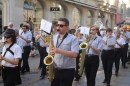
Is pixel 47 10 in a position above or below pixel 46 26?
above

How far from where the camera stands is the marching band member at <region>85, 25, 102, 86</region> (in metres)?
5.94

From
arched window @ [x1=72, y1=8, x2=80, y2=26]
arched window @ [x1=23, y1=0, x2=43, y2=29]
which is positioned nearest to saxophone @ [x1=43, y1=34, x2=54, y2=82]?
arched window @ [x1=23, y1=0, x2=43, y2=29]

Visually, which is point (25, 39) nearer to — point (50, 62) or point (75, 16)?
point (50, 62)

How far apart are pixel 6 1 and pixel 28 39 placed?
718 cm

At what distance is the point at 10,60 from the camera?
14.5 ft

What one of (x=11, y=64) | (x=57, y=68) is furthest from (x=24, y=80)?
(x=57, y=68)

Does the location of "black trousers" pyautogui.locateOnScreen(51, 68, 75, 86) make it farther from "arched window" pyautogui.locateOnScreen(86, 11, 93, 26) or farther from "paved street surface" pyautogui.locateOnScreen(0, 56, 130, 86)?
"arched window" pyautogui.locateOnScreen(86, 11, 93, 26)

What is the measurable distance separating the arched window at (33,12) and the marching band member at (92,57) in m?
11.5

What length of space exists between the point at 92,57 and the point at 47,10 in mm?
14098

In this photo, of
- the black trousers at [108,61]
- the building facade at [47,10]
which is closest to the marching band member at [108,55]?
the black trousers at [108,61]

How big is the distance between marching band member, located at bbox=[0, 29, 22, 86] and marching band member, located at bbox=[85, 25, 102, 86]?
214 cm

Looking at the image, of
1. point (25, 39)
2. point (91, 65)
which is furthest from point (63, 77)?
point (25, 39)

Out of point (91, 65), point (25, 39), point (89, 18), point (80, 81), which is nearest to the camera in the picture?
point (91, 65)

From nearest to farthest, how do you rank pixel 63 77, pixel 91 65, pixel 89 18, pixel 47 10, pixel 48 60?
pixel 48 60 < pixel 63 77 < pixel 91 65 < pixel 47 10 < pixel 89 18
